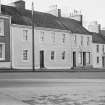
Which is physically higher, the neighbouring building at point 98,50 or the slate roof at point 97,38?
the slate roof at point 97,38

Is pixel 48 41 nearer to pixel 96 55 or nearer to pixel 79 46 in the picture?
pixel 79 46

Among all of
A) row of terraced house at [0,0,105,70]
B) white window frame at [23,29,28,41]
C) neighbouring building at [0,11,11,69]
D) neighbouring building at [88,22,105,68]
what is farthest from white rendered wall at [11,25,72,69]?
neighbouring building at [88,22,105,68]

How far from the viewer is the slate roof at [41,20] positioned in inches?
1407

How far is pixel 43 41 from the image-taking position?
37625mm

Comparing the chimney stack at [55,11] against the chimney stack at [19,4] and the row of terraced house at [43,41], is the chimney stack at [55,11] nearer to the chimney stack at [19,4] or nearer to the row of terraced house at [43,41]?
the row of terraced house at [43,41]

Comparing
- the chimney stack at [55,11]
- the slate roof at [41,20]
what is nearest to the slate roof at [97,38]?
the slate roof at [41,20]

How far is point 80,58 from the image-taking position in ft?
149

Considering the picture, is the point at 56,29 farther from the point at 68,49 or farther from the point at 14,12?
the point at 14,12

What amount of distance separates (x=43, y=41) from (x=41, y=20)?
3885 millimetres

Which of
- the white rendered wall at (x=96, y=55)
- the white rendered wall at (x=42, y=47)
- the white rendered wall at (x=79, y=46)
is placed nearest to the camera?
the white rendered wall at (x=42, y=47)

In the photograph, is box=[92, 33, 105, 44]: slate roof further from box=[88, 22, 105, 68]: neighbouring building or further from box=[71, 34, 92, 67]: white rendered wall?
box=[71, 34, 92, 67]: white rendered wall

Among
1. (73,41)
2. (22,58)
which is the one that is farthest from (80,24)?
(22,58)

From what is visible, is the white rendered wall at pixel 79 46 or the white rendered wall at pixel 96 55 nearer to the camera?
the white rendered wall at pixel 79 46

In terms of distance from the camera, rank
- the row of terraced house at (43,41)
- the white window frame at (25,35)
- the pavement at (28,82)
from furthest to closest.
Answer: the white window frame at (25,35)
the row of terraced house at (43,41)
the pavement at (28,82)
